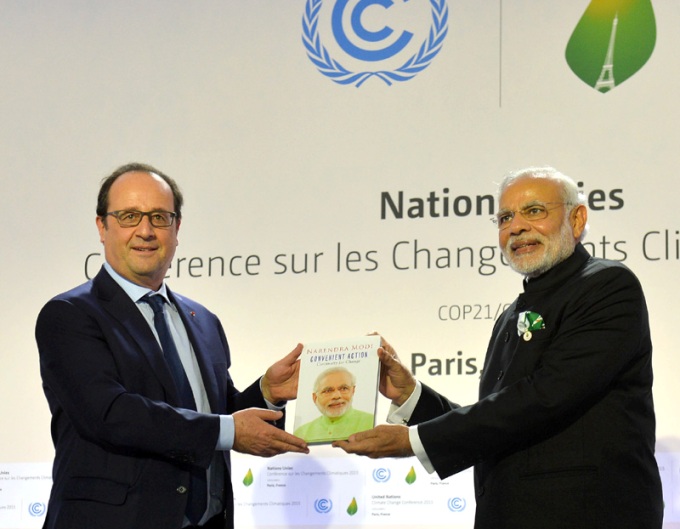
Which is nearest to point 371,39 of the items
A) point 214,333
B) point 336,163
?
point 336,163

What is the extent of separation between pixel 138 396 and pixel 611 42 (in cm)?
275

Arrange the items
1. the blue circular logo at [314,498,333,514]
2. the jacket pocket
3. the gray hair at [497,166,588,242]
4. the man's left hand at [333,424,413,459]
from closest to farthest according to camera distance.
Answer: the jacket pocket, the man's left hand at [333,424,413,459], the gray hair at [497,166,588,242], the blue circular logo at [314,498,333,514]

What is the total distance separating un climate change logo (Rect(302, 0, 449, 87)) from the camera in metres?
5.24

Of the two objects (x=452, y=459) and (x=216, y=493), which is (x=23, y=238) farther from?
(x=452, y=459)

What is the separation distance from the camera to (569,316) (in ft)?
11.3

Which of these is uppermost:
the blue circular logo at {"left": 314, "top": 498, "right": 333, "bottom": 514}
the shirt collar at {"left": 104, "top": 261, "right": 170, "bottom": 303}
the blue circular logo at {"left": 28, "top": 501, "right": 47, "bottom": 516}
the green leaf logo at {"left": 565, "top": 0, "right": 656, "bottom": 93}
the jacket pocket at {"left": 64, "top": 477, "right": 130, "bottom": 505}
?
the green leaf logo at {"left": 565, "top": 0, "right": 656, "bottom": 93}

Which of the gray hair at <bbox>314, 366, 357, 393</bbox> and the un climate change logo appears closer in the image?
the gray hair at <bbox>314, 366, 357, 393</bbox>

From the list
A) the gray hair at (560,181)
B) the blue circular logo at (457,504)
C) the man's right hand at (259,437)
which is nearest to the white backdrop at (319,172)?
the blue circular logo at (457,504)

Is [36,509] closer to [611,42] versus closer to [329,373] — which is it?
[329,373]

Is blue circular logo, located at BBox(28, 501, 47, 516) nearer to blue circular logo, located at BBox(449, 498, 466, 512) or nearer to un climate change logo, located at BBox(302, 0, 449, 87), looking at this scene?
blue circular logo, located at BBox(449, 498, 466, 512)

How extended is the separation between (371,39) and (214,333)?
190cm

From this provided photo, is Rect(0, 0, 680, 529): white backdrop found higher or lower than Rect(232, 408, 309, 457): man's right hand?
higher

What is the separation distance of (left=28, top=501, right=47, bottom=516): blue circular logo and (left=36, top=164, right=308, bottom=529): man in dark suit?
63.0 inches

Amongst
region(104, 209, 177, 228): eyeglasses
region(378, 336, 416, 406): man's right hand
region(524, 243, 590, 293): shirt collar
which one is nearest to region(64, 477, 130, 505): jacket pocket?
region(104, 209, 177, 228): eyeglasses
